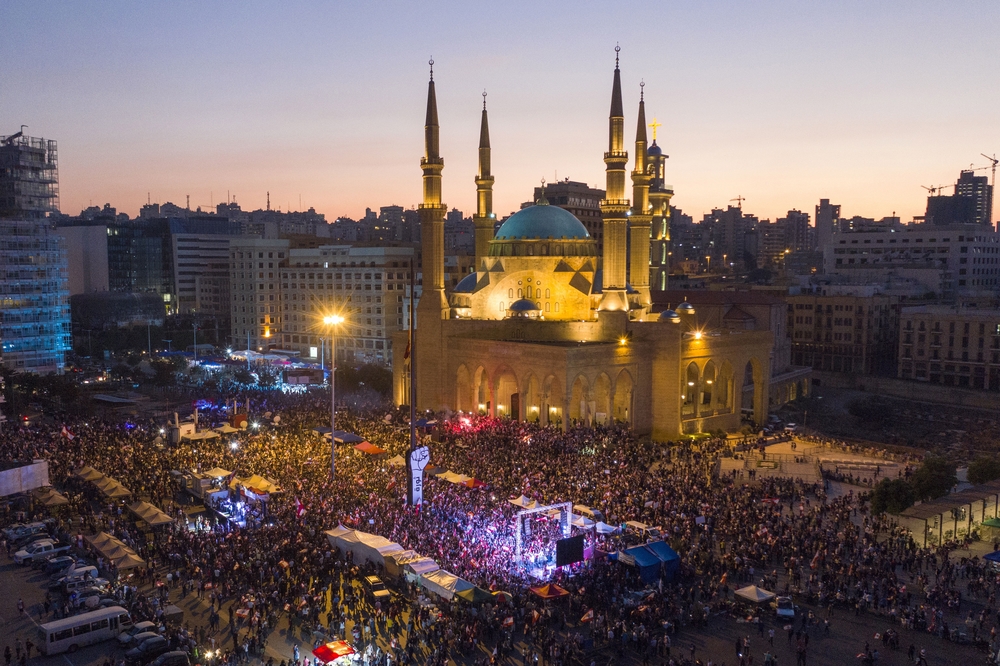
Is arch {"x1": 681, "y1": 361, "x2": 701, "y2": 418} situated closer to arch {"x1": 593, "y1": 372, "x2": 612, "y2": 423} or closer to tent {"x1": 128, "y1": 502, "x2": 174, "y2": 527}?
arch {"x1": 593, "y1": 372, "x2": 612, "y2": 423}

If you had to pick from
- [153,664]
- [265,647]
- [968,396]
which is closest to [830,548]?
[265,647]

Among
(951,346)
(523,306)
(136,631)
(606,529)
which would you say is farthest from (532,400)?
(951,346)

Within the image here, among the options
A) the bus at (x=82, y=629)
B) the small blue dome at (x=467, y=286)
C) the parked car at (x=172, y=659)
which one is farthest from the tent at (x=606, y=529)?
the small blue dome at (x=467, y=286)

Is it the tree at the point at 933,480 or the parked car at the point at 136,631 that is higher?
the tree at the point at 933,480

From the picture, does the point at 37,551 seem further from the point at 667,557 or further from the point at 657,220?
the point at 657,220

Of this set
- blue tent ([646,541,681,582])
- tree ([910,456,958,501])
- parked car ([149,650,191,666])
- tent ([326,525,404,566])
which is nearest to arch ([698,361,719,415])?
tree ([910,456,958,501])

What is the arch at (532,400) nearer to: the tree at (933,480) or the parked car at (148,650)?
the tree at (933,480)
